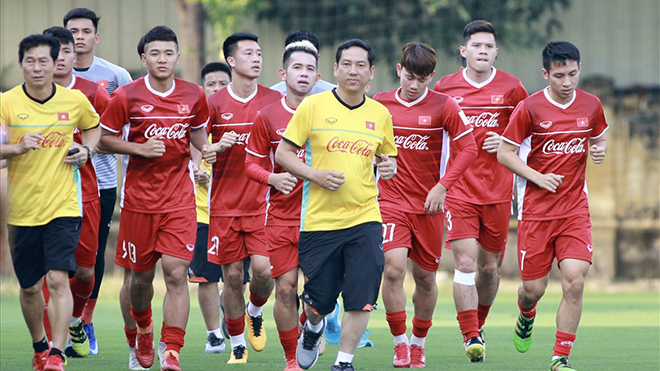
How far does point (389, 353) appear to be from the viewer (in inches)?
399

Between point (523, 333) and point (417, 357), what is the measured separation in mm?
1014

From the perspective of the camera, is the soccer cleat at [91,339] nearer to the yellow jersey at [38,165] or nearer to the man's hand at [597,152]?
the yellow jersey at [38,165]

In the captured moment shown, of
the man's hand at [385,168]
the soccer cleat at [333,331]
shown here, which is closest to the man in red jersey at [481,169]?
the soccer cleat at [333,331]

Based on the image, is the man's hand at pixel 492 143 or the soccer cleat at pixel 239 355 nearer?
the soccer cleat at pixel 239 355

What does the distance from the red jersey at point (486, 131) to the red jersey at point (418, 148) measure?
2.47 feet

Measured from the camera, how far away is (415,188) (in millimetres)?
9195

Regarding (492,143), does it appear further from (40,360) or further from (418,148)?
(40,360)

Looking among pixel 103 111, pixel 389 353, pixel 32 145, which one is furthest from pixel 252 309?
pixel 32 145

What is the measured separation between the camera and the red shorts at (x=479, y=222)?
9.84 metres

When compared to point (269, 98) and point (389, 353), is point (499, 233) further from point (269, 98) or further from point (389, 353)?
point (269, 98)

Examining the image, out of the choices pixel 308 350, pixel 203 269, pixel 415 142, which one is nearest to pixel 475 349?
pixel 308 350

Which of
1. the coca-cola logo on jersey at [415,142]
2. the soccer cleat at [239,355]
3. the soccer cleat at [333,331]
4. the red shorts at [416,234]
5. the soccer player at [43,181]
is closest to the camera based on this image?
the soccer player at [43,181]

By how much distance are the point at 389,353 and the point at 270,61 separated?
11531 millimetres

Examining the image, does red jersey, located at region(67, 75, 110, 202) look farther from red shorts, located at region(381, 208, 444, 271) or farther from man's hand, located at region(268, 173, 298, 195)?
red shorts, located at region(381, 208, 444, 271)
